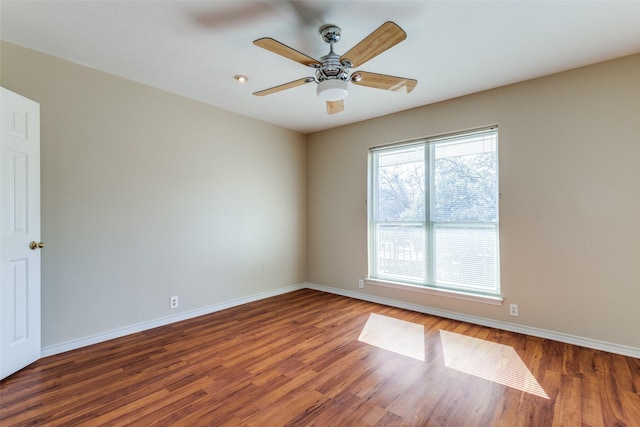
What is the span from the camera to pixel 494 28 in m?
2.22

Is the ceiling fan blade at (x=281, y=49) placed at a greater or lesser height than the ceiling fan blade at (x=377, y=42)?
lesser

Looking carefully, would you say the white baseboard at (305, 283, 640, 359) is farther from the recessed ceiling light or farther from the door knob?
the door knob

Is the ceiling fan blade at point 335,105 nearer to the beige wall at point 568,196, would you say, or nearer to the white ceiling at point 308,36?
the white ceiling at point 308,36

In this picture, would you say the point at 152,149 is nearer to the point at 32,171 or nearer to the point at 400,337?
the point at 32,171

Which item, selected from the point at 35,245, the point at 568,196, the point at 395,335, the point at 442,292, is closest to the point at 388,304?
the point at 442,292

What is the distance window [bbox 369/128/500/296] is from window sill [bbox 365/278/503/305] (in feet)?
0.24

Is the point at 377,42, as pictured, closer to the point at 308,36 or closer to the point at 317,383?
the point at 308,36

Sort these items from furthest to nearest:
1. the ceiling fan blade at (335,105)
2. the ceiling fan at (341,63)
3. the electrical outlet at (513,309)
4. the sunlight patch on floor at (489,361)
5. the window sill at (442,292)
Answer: the window sill at (442,292) → the electrical outlet at (513,309) → the ceiling fan blade at (335,105) → the sunlight patch on floor at (489,361) → the ceiling fan at (341,63)

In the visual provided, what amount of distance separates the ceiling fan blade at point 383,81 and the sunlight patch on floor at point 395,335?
2.30 metres

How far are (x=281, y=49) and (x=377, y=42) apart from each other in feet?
2.00

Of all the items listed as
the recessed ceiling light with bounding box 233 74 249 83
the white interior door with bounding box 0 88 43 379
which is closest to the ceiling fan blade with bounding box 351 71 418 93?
the recessed ceiling light with bounding box 233 74 249 83

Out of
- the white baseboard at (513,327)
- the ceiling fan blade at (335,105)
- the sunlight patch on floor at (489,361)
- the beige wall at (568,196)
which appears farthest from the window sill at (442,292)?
the ceiling fan blade at (335,105)

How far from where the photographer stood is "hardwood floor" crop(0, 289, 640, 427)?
1.81 meters

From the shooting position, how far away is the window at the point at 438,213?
3373 millimetres
